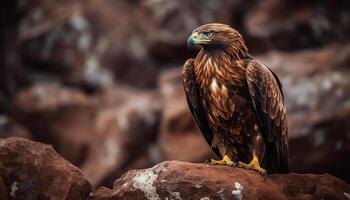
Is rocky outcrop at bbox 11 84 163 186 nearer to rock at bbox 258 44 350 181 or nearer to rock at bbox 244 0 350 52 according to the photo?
rock at bbox 244 0 350 52

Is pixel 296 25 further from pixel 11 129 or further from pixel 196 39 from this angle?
pixel 196 39

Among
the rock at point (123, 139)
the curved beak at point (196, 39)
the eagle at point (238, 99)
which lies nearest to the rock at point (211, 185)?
the eagle at point (238, 99)

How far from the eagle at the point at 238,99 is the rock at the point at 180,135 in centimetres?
559

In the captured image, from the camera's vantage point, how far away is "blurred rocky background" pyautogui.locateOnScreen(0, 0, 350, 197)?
13.8 m

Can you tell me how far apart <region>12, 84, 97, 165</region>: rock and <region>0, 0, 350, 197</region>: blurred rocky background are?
0.02 meters

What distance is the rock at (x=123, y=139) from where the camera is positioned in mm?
13961

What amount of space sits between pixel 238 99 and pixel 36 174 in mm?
2145

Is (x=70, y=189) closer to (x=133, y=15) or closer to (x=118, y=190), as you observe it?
(x=118, y=190)

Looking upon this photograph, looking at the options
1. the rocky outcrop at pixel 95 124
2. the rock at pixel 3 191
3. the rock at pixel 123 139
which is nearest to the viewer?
the rock at pixel 3 191

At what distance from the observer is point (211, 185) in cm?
609

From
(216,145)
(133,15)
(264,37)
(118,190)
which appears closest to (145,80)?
(133,15)

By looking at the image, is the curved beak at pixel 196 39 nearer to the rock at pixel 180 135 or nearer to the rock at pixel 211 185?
the rock at pixel 211 185

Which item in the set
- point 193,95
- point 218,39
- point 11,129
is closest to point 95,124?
point 11,129

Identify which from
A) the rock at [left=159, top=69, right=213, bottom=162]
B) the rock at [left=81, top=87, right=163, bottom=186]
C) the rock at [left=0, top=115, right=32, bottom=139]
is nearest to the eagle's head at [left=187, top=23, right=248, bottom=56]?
the rock at [left=159, top=69, right=213, bottom=162]
